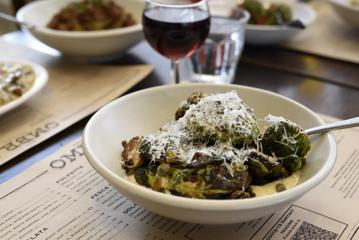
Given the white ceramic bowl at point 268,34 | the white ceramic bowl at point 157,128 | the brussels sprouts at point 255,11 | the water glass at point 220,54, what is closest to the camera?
the white ceramic bowl at point 157,128

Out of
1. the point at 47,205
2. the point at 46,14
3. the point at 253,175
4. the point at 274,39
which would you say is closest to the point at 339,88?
the point at 274,39

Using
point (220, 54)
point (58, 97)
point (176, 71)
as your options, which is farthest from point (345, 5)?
point (58, 97)


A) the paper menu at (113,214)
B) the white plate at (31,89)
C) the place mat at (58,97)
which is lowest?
the place mat at (58,97)

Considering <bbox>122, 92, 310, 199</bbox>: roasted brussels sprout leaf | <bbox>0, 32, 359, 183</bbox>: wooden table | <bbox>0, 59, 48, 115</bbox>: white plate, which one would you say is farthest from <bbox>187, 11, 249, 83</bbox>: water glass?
<bbox>122, 92, 310, 199</bbox>: roasted brussels sprout leaf

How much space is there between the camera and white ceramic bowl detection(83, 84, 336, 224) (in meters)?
0.55

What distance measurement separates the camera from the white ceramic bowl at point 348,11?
1.40 metres

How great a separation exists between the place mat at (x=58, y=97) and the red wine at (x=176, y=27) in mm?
174

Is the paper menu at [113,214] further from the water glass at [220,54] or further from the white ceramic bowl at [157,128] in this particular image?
the water glass at [220,54]

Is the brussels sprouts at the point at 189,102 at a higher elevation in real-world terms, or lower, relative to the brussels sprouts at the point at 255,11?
higher

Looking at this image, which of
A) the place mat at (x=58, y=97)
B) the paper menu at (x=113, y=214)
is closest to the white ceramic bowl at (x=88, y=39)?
the place mat at (x=58, y=97)

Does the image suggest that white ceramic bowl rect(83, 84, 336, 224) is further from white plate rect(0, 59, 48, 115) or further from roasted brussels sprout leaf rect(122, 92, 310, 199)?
white plate rect(0, 59, 48, 115)

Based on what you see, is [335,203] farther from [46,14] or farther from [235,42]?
[46,14]

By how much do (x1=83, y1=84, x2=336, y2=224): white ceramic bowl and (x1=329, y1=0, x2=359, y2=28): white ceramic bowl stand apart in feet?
2.39

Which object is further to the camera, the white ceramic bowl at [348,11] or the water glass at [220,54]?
the white ceramic bowl at [348,11]
